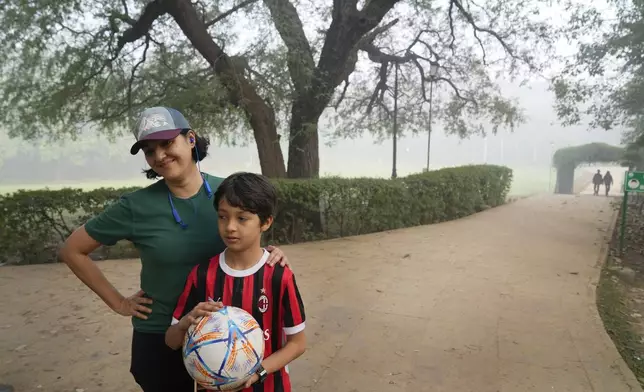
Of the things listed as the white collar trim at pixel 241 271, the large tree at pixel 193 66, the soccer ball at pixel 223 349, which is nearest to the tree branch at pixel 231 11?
the large tree at pixel 193 66

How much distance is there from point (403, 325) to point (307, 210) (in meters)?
4.20

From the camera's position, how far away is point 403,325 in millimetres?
4328

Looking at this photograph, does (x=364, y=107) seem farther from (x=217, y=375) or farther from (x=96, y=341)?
(x=217, y=375)

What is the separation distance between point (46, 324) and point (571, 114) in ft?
52.0

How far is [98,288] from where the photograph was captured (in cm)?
176

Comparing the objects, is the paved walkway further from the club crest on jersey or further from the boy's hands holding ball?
the boy's hands holding ball

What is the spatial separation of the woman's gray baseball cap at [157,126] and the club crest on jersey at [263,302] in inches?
26.0

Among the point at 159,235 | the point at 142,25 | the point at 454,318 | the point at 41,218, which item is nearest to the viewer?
the point at 159,235

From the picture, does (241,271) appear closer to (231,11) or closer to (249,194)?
(249,194)

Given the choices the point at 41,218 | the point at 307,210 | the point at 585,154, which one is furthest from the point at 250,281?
the point at 585,154

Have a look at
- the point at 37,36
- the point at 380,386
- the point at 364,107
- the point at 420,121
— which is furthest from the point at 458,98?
the point at 380,386

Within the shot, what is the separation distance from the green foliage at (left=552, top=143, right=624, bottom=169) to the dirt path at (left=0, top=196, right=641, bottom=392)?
2833cm

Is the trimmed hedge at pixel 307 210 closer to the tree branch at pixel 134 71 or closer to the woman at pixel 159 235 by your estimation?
the tree branch at pixel 134 71

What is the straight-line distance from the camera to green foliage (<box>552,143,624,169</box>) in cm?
3098
